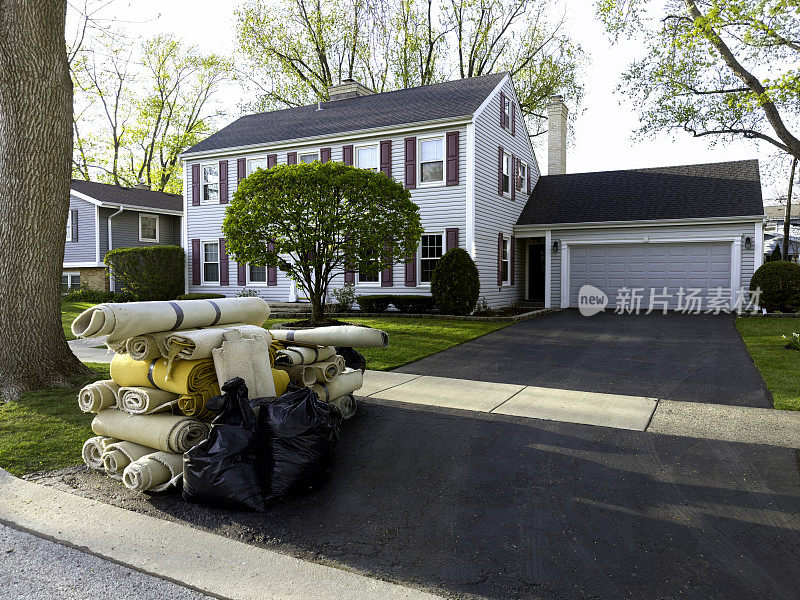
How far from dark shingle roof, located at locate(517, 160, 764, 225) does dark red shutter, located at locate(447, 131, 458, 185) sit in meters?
4.01

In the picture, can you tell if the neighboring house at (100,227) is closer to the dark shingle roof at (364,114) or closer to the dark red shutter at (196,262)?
the dark red shutter at (196,262)

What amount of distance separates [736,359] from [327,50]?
26863 mm

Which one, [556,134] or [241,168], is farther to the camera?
[556,134]

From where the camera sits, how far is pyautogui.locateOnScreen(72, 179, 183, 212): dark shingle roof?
23.7m

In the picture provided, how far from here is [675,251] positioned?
682 inches

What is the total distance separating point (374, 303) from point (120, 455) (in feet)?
41.2

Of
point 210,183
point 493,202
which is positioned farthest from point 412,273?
point 210,183

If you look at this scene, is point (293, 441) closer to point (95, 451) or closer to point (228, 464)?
point (228, 464)

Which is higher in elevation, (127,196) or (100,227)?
(127,196)

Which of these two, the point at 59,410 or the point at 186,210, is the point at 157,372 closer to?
the point at 59,410

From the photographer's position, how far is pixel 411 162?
17172 mm

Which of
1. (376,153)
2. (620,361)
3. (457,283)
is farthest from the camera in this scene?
(376,153)

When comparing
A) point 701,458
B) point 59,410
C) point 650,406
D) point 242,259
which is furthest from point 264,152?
point 701,458

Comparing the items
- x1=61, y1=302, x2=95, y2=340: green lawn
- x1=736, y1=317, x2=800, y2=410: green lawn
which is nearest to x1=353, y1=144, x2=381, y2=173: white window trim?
x1=61, y1=302, x2=95, y2=340: green lawn
